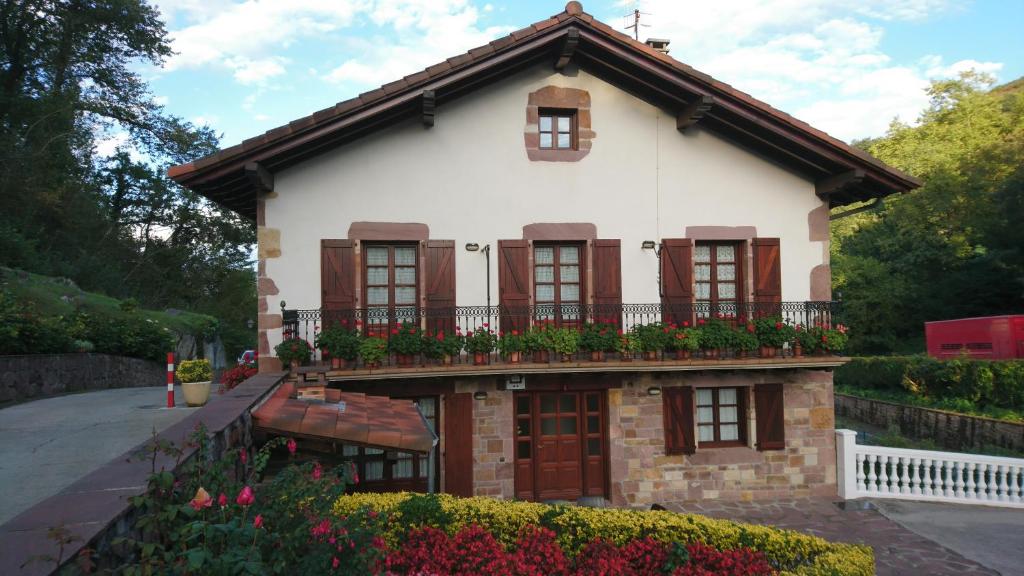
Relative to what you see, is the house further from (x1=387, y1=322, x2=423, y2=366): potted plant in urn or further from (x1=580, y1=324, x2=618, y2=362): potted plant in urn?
(x1=387, y1=322, x2=423, y2=366): potted plant in urn

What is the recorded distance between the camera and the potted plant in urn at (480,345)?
9180 mm

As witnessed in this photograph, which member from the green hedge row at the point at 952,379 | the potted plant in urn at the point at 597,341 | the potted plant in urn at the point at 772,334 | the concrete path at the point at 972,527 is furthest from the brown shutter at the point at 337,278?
the green hedge row at the point at 952,379

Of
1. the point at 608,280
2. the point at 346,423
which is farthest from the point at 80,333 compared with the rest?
the point at 608,280

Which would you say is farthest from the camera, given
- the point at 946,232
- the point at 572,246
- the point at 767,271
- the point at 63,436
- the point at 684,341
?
the point at 946,232

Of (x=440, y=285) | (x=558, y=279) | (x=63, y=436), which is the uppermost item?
(x=558, y=279)

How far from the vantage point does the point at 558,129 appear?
10.4 metres

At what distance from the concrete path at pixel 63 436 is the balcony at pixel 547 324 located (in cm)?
224

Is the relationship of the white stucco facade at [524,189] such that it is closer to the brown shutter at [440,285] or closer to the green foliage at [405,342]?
the brown shutter at [440,285]

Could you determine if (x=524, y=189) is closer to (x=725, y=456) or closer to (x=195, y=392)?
(x=725, y=456)

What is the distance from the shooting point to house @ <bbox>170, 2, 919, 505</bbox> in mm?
9484

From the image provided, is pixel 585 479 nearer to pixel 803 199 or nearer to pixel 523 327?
pixel 523 327

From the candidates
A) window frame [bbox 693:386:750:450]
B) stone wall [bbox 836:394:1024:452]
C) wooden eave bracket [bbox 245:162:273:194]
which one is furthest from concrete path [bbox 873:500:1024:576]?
wooden eave bracket [bbox 245:162:273:194]

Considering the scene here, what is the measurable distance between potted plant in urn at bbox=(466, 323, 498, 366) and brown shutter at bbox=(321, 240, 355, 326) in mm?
1924

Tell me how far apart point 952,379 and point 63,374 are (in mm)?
22771
